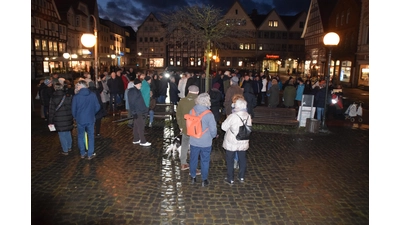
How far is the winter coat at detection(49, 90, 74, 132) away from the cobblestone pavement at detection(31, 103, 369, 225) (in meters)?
0.86

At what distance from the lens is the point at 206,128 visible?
6.00m

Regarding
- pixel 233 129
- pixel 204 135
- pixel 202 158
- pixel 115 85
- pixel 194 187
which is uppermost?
pixel 115 85

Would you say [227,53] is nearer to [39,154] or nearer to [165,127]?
[165,127]

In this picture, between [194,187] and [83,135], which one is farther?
[83,135]

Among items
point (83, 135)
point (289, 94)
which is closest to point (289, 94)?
point (289, 94)

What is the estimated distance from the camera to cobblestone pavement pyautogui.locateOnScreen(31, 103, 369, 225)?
518cm

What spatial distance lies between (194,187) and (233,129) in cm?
146

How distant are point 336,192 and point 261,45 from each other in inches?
2301

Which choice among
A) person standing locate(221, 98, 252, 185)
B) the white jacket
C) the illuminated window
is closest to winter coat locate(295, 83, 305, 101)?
person standing locate(221, 98, 252, 185)

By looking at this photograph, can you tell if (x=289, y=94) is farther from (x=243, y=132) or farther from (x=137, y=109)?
(x=243, y=132)

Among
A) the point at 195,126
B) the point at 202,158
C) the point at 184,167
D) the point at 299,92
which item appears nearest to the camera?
the point at 195,126

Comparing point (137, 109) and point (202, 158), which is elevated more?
point (137, 109)

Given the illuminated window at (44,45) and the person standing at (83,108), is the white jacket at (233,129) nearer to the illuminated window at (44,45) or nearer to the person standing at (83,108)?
the person standing at (83,108)

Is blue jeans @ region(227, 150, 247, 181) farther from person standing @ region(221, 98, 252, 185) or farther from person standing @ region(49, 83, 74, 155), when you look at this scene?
person standing @ region(49, 83, 74, 155)
